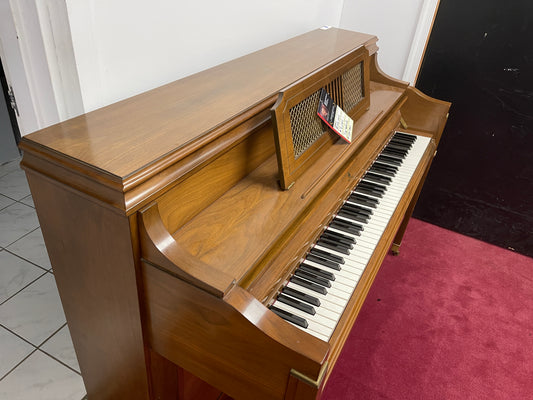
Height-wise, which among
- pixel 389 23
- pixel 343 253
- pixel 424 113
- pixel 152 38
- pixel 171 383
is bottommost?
pixel 171 383

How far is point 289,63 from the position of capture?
1620mm

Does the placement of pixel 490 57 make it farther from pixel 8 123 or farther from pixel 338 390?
pixel 8 123

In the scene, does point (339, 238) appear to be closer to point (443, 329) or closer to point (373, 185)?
point (373, 185)

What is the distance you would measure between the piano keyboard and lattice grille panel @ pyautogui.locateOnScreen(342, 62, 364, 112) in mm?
357

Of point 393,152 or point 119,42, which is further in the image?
point 393,152

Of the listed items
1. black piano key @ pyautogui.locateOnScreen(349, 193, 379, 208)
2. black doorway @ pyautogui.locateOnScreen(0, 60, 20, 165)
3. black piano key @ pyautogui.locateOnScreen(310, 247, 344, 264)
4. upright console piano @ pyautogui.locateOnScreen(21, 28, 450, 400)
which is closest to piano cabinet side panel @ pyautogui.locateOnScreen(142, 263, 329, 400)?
upright console piano @ pyautogui.locateOnScreen(21, 28, 450, 400)

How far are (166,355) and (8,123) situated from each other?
310 centimetres

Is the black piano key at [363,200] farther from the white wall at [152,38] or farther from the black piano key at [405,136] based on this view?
the white wall at [152,38]

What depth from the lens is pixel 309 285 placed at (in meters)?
1.26

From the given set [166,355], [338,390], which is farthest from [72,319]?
[338,390]

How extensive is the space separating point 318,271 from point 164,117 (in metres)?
0.69

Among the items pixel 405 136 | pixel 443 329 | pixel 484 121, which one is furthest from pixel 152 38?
pixel 484 121

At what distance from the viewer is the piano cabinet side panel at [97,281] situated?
95 cm

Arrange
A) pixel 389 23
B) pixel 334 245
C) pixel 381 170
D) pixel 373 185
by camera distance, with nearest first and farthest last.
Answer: pixel 334 245, pixel 373 185, pixel 381 170, pixel 389 23
